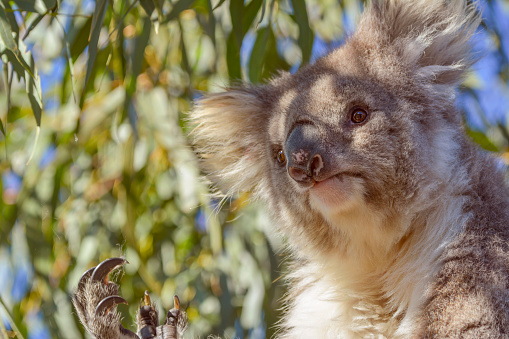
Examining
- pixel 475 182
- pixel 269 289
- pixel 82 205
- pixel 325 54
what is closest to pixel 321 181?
pixel 475 182

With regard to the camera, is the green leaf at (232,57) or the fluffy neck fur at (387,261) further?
the green leaf at (232,57)

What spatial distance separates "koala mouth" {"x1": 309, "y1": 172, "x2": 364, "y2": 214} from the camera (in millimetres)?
1719

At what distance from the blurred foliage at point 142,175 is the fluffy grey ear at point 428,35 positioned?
26 cm

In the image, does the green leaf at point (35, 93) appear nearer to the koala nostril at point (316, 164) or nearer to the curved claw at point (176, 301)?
the curved claw at point (176, 301)

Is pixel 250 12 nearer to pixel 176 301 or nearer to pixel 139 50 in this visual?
pixel 139 50

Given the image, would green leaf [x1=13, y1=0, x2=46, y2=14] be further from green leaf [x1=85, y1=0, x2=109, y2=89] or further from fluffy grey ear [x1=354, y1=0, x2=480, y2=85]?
fluffy grey ear [x1=354, y1=0, x2=480, y2=85]

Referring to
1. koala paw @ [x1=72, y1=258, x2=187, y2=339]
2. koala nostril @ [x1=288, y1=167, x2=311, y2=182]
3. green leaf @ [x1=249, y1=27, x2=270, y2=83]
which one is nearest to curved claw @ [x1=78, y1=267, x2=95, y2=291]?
koala paw @ [x1=72, y1=258, x2=187, y2=339]

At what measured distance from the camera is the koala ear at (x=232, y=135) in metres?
2.29

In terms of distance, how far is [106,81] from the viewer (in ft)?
10.00

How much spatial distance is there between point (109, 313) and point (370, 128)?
86 centimetres

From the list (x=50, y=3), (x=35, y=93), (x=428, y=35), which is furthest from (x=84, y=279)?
(x=428, y=35)

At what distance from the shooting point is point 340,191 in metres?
1.72

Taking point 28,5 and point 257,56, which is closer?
point 28,5

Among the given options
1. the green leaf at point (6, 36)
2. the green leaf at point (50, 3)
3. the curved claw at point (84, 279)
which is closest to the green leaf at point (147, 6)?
the green leaf at point (50, 3)
